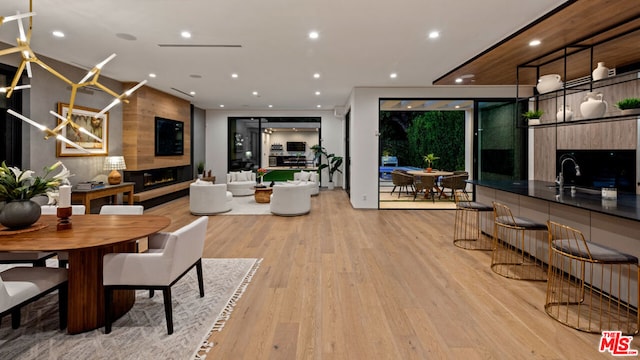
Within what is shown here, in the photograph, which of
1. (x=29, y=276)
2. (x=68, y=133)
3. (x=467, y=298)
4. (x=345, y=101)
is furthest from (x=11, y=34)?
(x=345, y=101)

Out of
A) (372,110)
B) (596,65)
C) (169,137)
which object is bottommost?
(169,137)

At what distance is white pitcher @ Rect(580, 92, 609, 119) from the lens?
3.62 meters

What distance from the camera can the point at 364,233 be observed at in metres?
5.50

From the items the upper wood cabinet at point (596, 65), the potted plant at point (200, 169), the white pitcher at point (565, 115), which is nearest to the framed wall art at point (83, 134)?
the potted plant at point (200, 169)

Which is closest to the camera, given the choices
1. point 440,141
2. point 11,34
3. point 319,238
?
point 11,34

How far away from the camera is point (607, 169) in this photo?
16.7ft

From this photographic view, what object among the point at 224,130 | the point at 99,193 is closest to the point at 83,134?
A: the point at 99,193

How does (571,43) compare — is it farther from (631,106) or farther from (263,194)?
(263,194)

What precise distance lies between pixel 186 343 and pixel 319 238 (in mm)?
3011

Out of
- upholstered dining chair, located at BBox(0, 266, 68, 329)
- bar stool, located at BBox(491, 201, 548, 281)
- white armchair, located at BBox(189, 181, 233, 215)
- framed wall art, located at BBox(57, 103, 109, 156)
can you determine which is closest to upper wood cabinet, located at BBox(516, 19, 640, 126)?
bar stool, located at BBox(491, 201, 548, 281)

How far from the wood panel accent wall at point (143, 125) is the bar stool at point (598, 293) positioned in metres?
7.67

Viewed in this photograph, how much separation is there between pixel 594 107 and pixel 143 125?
802cm

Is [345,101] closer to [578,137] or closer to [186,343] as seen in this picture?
[578,137]

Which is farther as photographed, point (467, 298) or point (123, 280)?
point (467, 298)
